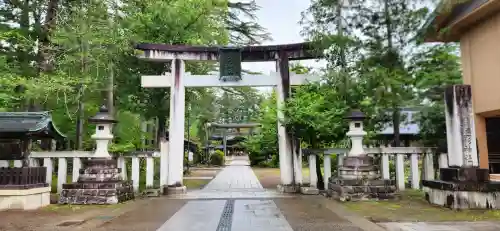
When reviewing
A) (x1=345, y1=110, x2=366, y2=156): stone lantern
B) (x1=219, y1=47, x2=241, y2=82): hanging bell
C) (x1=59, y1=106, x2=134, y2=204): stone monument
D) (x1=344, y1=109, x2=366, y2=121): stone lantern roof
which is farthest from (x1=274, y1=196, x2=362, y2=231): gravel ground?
(x1=219, y1=47, x2=241, y2=82): hanging bell

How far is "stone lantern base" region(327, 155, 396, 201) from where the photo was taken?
10.4 m

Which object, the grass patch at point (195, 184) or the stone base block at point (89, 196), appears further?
the grass patch at point (195, 184)

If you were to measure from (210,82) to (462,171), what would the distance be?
8.26m

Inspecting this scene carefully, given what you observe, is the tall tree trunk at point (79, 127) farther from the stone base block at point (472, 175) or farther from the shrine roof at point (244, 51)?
the stone base block at point (472, 175)

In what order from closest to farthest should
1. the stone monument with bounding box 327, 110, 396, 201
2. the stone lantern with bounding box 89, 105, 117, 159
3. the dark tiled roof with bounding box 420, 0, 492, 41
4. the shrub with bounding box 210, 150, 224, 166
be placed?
the dark tiled roof with bounding box 420, 0, 492, 41, the stone monument with bounding box 327, 110, 396, 201, the stone lantern with bounding box 89, 105, 117, 159, the shrub with bounding box 210, 150, 224, 166

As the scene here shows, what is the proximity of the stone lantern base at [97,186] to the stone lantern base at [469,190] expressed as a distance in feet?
28.4

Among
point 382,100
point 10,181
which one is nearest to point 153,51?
point 10,181

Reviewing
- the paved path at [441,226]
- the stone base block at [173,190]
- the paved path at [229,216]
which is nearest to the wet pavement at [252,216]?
the paved path at [229,216]

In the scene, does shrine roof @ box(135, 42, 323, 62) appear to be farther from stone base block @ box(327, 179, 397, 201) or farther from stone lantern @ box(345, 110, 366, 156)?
stone base block @ box(327, 179, 397, 201)

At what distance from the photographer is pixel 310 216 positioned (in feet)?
26.2

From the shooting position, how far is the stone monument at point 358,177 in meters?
10.4

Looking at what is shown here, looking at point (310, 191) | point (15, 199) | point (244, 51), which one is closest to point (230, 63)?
point (244, 51)

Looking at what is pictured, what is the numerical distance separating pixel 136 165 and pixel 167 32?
5.96m

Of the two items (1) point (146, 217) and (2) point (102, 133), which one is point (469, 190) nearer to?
(1) point (146, 217)
